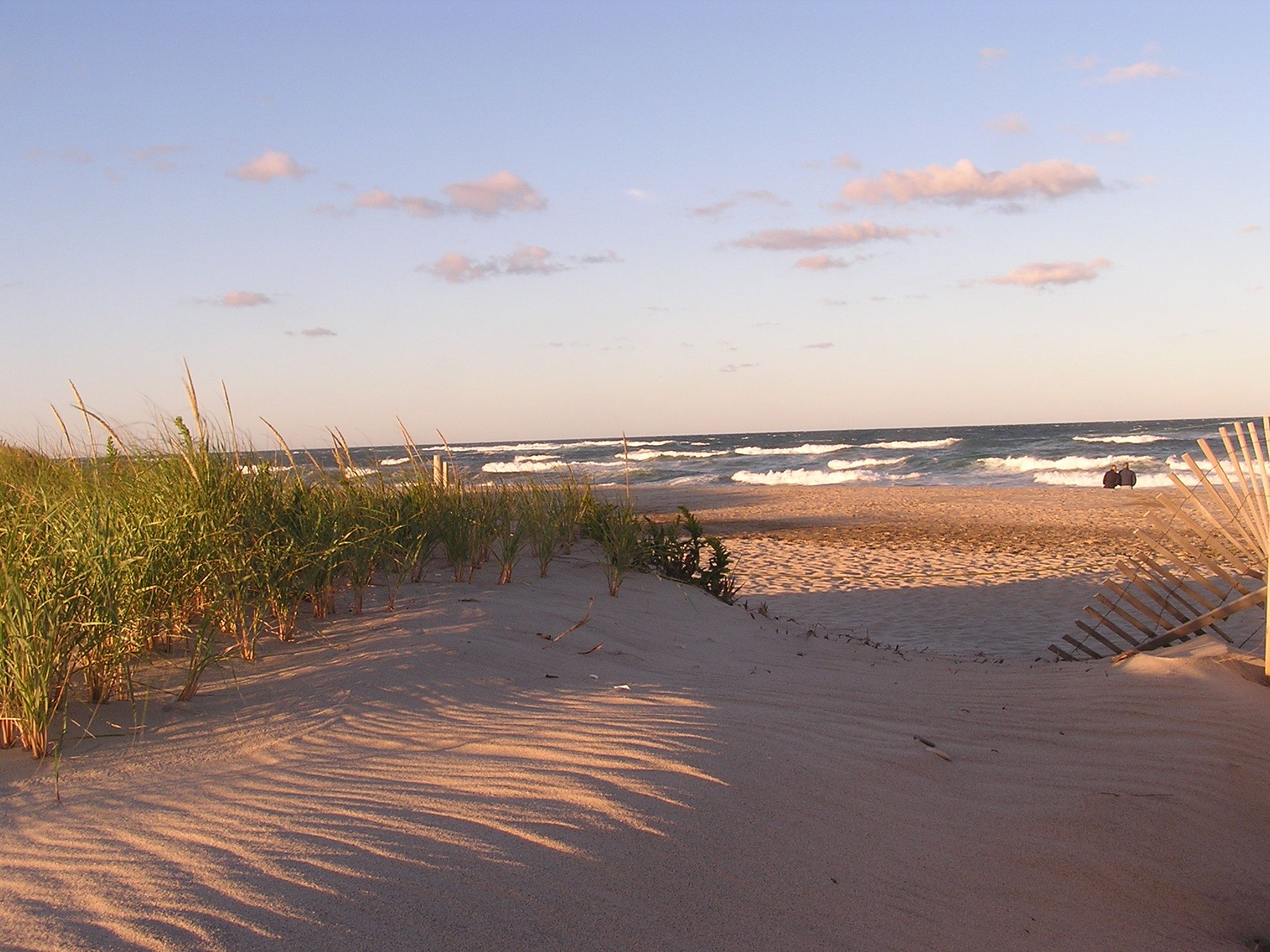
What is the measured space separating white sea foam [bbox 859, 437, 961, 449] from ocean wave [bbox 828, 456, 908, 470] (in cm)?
571

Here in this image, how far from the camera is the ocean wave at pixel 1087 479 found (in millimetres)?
28203

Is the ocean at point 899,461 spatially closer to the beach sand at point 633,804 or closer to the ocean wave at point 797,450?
the ocean wave at point 797,450

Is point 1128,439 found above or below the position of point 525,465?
below

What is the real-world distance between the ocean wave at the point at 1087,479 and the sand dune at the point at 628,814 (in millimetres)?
25730

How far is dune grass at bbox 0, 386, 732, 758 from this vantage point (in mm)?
3670

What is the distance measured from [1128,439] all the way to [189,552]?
160 ft

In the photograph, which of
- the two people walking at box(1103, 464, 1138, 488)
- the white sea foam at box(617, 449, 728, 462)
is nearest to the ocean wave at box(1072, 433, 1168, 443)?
the white sea foam at box(617, 449, 728, 462)

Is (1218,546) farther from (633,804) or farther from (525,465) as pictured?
(525,465)

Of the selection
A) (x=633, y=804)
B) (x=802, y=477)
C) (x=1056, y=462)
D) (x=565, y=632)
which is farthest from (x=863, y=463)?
(x=633, y=804)

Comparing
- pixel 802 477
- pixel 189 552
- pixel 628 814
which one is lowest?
pixel 628 814

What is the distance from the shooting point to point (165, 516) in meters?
4.63

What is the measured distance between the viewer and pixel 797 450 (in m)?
51.1

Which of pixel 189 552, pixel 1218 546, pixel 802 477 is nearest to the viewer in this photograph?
pixel 189 552

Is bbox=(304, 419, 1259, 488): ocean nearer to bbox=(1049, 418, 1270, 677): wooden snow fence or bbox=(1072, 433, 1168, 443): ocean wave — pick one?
bbox=(1072, 433, 1168, 443): ocean wave
